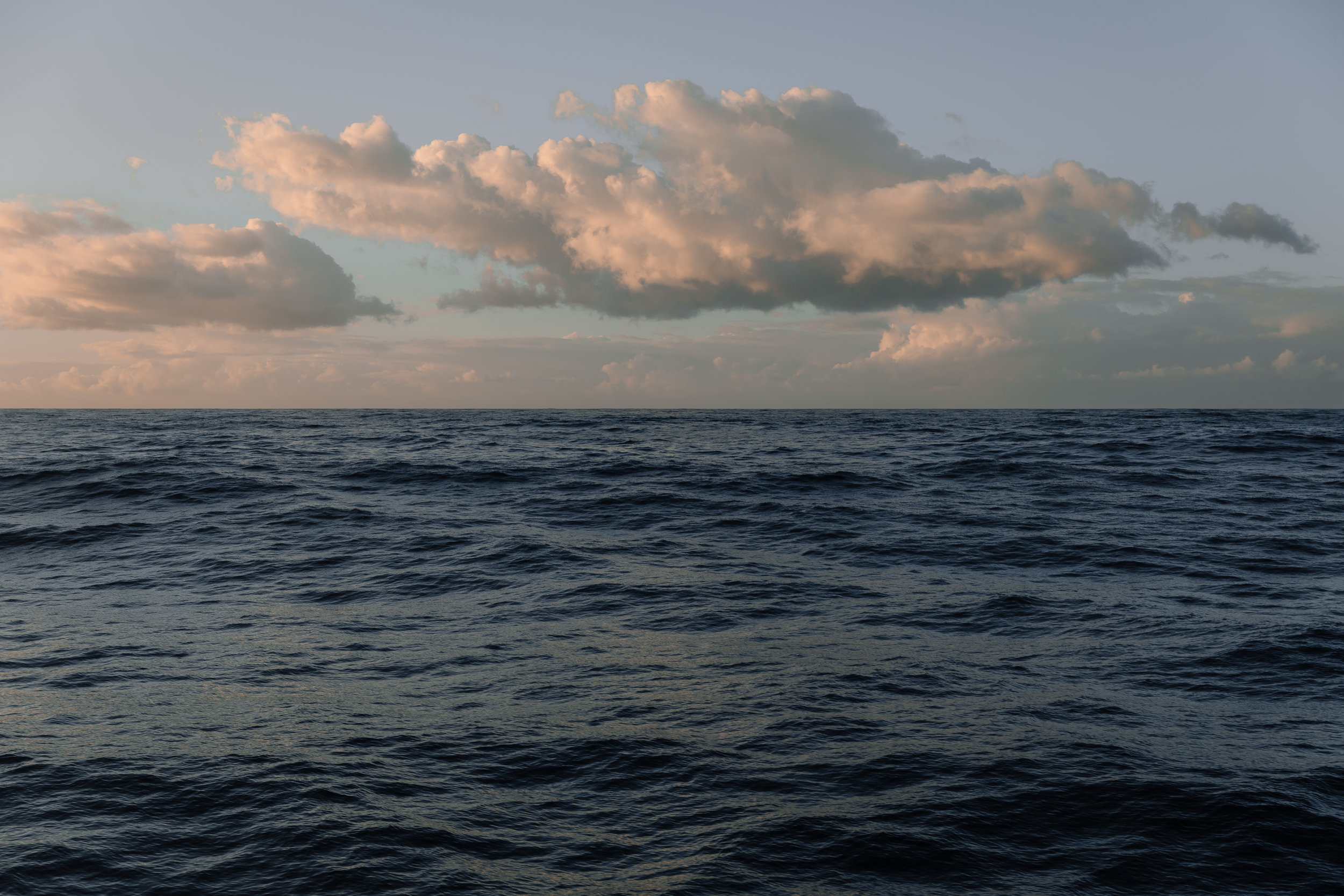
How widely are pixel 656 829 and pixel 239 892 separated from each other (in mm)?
3195

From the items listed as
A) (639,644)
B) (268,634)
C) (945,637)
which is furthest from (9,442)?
(945,637)

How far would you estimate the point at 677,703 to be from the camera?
968cm

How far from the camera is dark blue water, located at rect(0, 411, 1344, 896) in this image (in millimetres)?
6449

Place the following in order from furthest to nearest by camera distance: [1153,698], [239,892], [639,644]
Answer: [639,644] < [1153,698] < [239,892]

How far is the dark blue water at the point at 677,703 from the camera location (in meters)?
6.45

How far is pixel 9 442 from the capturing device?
182 ft

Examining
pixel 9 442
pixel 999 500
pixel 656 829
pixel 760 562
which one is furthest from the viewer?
pixel 9 442

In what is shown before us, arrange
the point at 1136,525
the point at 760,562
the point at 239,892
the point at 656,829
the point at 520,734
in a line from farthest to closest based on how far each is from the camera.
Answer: the point at 1136,525, the point at 760,562, the point at 520,734, the point at 656,829, the point at 239,892

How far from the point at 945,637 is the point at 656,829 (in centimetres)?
707

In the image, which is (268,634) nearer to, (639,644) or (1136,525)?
(639,644)

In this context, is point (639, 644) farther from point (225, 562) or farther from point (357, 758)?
point (225, 562)

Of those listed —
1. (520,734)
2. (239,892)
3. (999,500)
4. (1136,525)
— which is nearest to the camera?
(239,892)

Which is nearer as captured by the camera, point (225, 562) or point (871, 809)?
point (871, 809)

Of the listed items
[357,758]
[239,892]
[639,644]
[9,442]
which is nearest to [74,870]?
[239,892]
